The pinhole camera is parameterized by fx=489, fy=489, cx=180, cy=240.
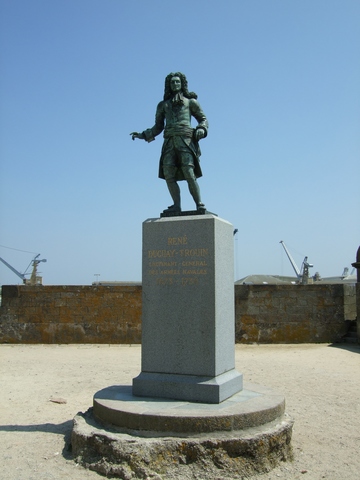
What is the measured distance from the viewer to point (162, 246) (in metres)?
4.77

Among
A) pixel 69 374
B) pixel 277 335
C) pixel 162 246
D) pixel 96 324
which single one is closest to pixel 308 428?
pixel 162 246

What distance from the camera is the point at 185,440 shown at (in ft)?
12.6

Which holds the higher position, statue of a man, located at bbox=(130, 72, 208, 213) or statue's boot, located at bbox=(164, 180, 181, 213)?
statue of a man, located at bbox=(130, 72, 208, 213)

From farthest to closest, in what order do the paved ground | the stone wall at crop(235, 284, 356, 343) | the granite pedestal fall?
the stone wall at crop(235, 284, 356, 343) → the granite pedestal → the paved ground

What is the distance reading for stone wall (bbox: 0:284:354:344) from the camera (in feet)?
38.1

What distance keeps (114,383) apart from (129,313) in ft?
14.2

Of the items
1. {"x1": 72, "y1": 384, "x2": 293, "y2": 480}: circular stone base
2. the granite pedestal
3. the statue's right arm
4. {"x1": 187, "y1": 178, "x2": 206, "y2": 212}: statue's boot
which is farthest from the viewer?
the statue's right arm

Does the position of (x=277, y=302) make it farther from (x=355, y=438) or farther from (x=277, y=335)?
(x=355, y=438)

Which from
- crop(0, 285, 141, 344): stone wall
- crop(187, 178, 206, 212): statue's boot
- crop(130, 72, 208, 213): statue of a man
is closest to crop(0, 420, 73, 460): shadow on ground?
crop(130, 72, 208, 213): statue of a man

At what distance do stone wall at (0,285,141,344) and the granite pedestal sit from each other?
699cm

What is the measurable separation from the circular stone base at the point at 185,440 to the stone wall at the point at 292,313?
291 inches

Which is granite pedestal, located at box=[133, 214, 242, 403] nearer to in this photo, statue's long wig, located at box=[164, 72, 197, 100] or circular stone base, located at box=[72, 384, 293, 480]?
circular stone base, located at box=[72, 384, 293, 480]

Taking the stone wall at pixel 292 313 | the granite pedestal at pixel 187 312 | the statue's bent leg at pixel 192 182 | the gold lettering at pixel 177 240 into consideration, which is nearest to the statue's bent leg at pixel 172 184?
the statue's bent leg at pixel 192 182

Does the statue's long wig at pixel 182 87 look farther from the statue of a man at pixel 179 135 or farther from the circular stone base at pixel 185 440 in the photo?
the circular stone base at pixel 185 440
